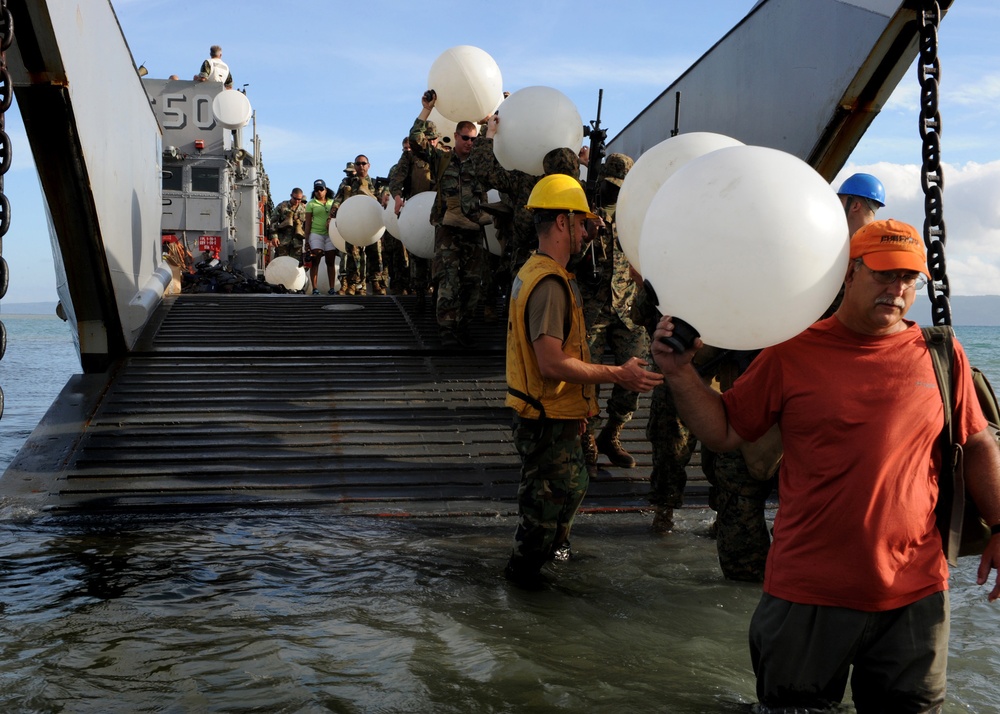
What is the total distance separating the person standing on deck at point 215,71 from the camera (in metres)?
19.6

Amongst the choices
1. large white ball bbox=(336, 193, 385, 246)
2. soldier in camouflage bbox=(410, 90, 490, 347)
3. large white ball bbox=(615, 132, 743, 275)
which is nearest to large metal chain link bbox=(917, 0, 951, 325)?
large white ball bbox=(615, 132, 743, 275)

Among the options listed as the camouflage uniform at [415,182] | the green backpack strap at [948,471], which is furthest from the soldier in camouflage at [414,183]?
the green backpack strap at [948,471]

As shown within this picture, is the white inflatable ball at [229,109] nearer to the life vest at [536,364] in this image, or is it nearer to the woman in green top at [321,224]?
the woman in green top at [321,224]

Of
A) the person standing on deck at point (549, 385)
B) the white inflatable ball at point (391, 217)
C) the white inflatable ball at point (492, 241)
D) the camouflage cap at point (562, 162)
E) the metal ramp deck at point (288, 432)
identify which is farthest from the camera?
the white inflatable ball at point (391, 217)

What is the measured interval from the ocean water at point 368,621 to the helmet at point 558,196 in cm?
185

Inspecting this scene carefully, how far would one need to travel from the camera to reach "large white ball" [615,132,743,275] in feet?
13.6

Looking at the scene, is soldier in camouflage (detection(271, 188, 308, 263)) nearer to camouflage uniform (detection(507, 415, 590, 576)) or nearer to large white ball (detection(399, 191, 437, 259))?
large white ball (detection(399, 191, 437, 259))

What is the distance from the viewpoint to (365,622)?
4129 mm

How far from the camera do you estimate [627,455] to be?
22.6 ft

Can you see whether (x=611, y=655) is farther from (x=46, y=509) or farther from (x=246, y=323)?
(x=246, y=323)

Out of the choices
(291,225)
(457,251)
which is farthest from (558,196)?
Answer: (291,225)

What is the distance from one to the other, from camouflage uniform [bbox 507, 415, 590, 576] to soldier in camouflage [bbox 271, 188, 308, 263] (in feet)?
56.7

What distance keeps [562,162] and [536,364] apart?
2.66m

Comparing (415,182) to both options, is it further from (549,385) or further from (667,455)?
(549,385)
